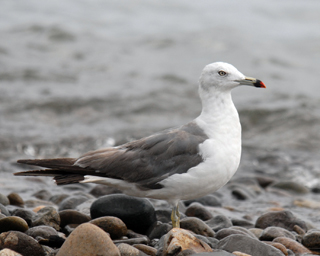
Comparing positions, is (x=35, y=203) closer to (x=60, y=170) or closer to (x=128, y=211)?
(x=60, y=170)

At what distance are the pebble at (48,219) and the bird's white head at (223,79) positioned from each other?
2.28 m

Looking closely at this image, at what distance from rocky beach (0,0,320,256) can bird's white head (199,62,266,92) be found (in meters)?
1.59

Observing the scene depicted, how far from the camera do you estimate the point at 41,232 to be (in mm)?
5039

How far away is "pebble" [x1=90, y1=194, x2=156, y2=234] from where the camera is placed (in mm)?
5699

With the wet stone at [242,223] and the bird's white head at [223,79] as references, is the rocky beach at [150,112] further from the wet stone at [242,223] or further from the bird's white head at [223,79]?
the bird's white head at [223,79]

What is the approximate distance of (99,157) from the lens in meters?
5.64

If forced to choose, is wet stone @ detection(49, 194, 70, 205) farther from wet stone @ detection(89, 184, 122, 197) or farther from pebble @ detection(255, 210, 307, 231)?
pebble @ detection(255, 210, 307, 231)

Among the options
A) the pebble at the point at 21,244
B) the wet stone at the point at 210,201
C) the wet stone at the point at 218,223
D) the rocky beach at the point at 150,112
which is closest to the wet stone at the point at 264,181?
the rocky beach at the point at 150,112

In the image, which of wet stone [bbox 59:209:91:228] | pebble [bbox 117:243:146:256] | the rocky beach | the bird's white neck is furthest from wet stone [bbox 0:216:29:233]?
the bird's white neck

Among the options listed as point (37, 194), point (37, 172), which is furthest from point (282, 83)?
point (37, 172)

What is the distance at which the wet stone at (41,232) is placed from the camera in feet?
16.5

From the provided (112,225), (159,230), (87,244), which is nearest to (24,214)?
(112,225)

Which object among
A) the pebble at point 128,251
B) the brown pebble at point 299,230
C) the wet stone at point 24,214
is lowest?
the brown pebble at point 299,230

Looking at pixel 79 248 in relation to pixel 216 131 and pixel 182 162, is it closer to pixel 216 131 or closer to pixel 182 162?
pixel 182 162
